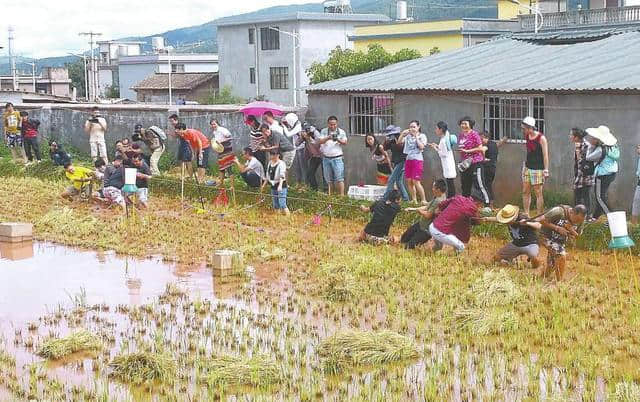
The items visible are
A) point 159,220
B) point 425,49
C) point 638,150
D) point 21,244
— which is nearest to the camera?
point 638,150

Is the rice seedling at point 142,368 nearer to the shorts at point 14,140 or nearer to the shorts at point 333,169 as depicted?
the shorts at point 333,169

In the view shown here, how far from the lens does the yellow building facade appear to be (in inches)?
2370

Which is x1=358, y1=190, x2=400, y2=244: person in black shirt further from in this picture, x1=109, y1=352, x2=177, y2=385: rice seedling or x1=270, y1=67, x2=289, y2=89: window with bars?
x1=270, y1=67, x2=289, y2=89: window with bars

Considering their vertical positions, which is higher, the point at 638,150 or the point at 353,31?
the point at 353,31

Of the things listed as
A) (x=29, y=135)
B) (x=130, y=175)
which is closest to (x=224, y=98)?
(x=29, y=135)

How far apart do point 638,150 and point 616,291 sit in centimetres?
436

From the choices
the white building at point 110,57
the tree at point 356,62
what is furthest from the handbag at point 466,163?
the white building at point 110,57

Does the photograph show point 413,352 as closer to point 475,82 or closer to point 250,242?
point 250,242

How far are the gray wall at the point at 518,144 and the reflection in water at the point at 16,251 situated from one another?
24.8 feet

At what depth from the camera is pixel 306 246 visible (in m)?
18.6

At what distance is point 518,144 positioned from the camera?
68.4ft

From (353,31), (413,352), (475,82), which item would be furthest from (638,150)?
(353,31)

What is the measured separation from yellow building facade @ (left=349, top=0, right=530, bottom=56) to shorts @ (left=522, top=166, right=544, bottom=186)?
130ft

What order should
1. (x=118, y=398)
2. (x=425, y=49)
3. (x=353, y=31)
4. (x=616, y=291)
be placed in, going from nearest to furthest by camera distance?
(x=118, y=398) < (x=616, y=291) < (x=425, y=49) < (x=353, y=31)
